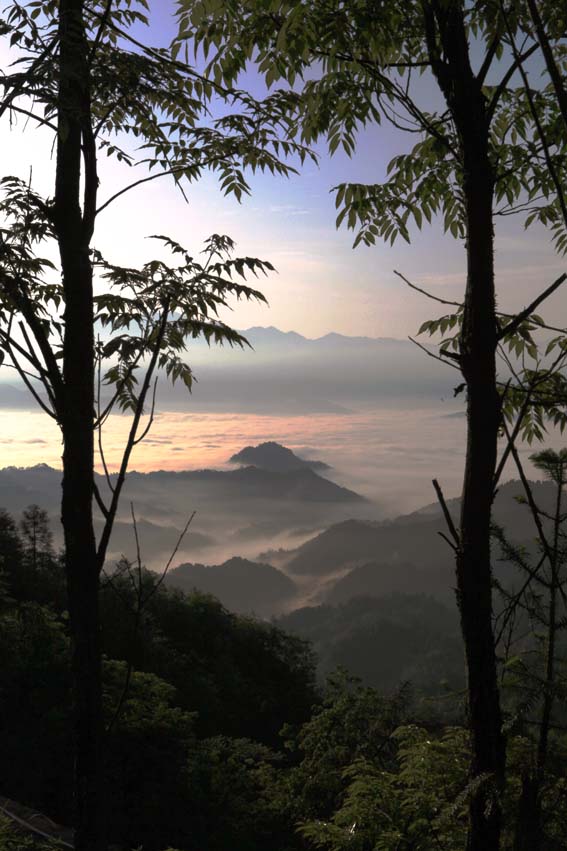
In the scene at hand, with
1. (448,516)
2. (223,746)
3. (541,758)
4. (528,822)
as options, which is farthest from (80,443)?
(223,746)

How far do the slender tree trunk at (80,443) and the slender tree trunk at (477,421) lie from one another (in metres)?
2.02

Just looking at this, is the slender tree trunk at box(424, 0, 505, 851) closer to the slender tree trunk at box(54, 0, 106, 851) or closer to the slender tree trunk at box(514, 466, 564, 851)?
the slender tree trunk at box(514, 466, 564, 851)

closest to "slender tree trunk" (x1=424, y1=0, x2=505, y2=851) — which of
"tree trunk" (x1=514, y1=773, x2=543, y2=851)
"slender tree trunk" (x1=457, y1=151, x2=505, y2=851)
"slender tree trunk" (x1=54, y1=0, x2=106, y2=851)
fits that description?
"slender tree trunk" (x1=457, y1=151, x2=505, y2=851)

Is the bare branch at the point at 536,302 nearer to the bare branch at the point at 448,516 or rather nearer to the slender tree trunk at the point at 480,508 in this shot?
the slender tree trunk at the point at 480,508

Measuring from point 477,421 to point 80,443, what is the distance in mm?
2224

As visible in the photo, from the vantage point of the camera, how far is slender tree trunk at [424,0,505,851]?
3166 millimetres

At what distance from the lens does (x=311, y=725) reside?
12.5 metres

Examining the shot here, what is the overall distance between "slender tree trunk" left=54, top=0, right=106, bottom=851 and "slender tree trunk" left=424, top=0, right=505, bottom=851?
2.02 m

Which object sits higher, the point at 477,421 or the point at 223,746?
the point at 477,421

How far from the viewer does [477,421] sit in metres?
3.21

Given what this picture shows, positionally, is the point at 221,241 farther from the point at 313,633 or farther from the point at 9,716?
the point at 313,633

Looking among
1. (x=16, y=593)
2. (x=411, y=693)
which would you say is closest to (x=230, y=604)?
(x=16, y=593)

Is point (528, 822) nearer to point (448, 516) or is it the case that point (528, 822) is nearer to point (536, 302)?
point (448, 516)

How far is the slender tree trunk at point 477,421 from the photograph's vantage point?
317 cm
